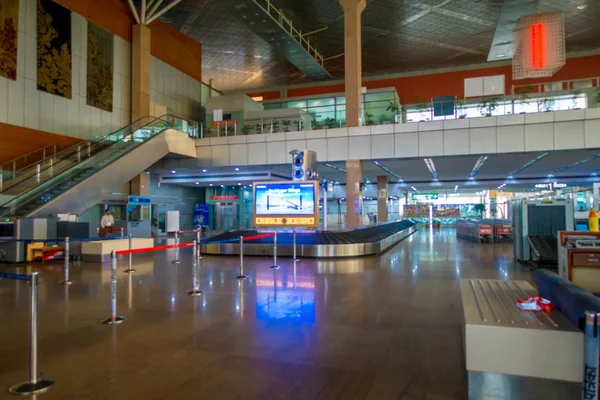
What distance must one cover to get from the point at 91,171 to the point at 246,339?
1624cm

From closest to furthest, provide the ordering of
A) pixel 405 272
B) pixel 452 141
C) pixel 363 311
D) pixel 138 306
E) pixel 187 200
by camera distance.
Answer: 1. pixel 363 311
2. pixel 138 306
3. pixel 405 272
4. pixel 452 141
5. pixel 187 200

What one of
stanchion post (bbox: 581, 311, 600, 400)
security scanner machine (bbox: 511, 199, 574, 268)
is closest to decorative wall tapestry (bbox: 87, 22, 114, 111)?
security scanner machine (bbox: 511, 199, 574, 268)

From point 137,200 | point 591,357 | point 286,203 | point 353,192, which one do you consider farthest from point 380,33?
point 591,357

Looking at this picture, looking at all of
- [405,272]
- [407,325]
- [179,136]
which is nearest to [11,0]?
[179,136]

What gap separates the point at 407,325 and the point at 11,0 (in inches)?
881

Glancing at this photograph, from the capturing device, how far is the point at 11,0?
18.5 m

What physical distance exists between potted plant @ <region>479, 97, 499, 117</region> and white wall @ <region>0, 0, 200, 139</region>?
832 inches

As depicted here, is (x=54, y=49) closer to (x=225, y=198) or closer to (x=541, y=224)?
(x=225, y=198)

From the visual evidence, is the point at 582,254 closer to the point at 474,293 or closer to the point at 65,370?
the point at 474,293

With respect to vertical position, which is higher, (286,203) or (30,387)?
(286,203)

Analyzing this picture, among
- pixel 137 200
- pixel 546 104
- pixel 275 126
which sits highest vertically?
pixel 546 104

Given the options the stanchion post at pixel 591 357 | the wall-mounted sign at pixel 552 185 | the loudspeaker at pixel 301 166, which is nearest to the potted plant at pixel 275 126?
the loudspeaker at pixel 301 166

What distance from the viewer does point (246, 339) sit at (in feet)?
15.8

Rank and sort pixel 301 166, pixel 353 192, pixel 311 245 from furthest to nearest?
pixel 353 192, pixel 301 166, pixel 311 245
